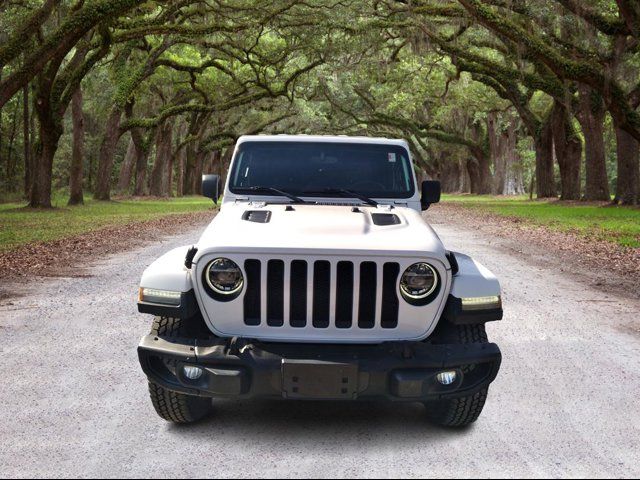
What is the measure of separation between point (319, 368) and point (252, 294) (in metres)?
0.58

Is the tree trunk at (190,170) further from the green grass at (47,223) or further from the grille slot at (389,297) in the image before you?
the grille slot at (389,297)

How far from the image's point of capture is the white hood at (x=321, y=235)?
429 cm

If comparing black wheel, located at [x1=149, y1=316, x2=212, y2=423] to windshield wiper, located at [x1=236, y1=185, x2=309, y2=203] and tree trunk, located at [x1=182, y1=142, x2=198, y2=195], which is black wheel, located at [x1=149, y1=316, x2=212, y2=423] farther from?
tree trunk, located at [x1=182, y1=142, x2=198, y2=195]

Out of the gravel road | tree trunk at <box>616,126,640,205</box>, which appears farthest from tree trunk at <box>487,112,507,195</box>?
the gravel road

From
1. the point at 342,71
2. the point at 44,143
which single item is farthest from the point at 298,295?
the point at 342,71

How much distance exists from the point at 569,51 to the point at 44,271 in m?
21.8

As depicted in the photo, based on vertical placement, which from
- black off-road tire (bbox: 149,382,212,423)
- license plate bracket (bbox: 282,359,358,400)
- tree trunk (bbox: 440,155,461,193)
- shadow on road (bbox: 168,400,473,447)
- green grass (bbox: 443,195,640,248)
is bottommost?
tree trunk (bbox: 440,155,461,193)

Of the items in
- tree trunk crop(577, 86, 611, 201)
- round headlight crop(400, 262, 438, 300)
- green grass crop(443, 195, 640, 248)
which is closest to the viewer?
round headlight crop(400, 262, 438, 300)

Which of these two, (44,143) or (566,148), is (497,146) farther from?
(44,143)

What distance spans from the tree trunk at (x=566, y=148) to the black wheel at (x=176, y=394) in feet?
114

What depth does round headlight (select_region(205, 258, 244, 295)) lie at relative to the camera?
4.38 meters

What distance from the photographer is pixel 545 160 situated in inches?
1628

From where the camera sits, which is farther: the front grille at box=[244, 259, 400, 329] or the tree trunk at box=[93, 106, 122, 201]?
the tree trunk at box=[93, 106, 122, 201]

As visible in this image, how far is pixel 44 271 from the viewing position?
12078 mm
